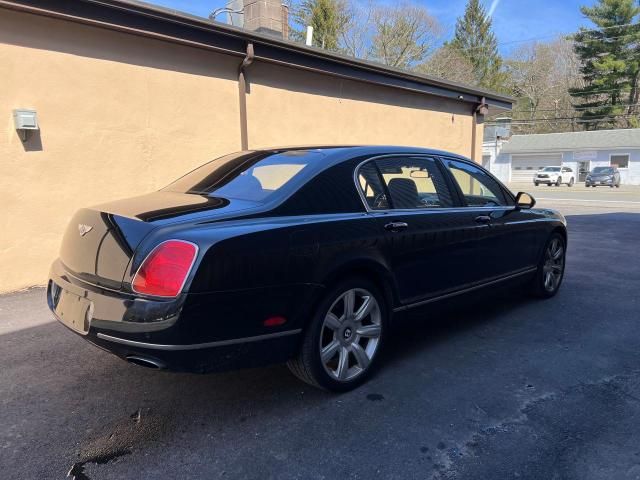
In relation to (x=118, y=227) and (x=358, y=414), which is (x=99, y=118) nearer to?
(x=118, y=227)

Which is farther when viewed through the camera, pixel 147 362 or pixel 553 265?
pixel 553 265

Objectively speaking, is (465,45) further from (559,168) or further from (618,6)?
(559,168)

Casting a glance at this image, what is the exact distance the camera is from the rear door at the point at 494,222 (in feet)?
14.2

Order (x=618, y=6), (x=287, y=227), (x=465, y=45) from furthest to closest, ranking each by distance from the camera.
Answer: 1. (x=465, y=45)
2. (x=618, y=6)
3. (x=287, y=227)

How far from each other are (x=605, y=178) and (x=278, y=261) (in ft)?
133

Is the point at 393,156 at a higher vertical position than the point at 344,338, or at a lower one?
higher

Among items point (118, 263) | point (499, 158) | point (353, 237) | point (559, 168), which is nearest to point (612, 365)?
point (353, 237)

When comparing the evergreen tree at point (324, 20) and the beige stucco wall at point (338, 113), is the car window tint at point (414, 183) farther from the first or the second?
the evergreen tree at point (324, 20)

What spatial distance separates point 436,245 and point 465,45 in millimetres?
60270

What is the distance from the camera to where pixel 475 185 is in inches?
185

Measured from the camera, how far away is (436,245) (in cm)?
384

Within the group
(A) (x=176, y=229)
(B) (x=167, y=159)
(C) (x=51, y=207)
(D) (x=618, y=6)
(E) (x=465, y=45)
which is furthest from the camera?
(E) (x=465, y=45)

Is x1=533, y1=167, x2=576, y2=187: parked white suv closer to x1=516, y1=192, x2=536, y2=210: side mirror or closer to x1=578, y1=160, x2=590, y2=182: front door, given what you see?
x1=578, y1=160, x2=590, y2=182: front door

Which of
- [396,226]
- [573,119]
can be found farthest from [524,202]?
[573,119]
